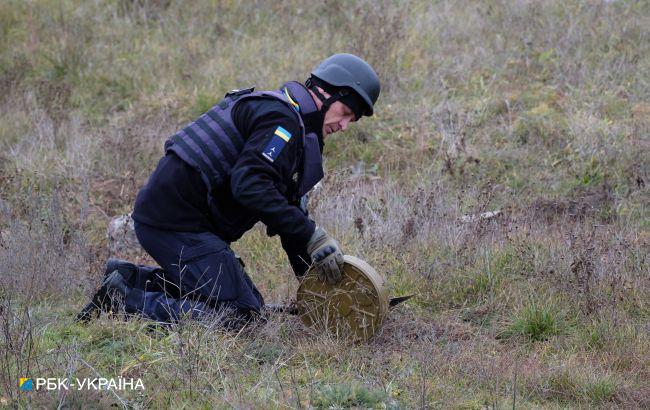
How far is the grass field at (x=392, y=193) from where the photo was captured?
4117 millimetres

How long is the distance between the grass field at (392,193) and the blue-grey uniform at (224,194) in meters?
0.34

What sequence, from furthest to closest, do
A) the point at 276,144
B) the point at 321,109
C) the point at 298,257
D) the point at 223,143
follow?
1. the point at 298,257
2. the point at 321,109
3. the point at 223,143
4. the point at 276,144

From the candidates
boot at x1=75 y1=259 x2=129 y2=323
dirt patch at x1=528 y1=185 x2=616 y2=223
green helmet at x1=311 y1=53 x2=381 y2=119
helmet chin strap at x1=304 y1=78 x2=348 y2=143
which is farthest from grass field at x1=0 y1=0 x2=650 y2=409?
green helmet at x1=311 y1=53 x2=381 y2=119

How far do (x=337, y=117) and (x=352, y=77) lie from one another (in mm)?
238

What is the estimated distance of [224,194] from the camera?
464 cm

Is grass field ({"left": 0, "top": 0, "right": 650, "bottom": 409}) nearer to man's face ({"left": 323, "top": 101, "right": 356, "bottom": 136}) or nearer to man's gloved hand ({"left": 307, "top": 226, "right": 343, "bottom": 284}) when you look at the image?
man's gloved hand ({"left": 307, "top": 226, "right": 343, "bottom": 284})

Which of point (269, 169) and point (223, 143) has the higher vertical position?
point (223, 143)

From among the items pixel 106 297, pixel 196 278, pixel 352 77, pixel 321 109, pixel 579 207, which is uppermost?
pixel 352 77

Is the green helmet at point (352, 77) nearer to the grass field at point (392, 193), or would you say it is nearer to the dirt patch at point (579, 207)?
the grass field at point (392, 193)

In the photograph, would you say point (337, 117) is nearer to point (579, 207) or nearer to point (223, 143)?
point (223, 143)

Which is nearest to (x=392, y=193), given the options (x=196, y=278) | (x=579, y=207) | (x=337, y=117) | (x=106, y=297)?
(x=579, y=207)

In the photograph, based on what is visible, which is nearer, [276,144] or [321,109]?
[276,144]

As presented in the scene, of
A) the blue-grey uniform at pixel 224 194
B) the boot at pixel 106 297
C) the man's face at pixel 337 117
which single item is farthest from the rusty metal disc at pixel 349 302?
the boot at pixel 106 297

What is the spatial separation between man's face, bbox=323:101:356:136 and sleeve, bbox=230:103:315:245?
0.99 ft
